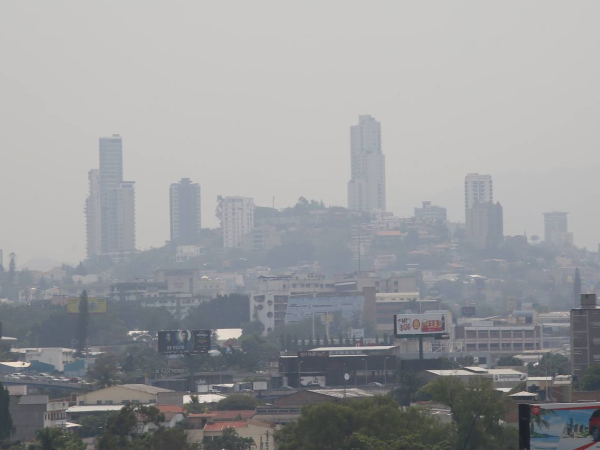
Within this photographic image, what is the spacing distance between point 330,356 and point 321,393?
55.9ft

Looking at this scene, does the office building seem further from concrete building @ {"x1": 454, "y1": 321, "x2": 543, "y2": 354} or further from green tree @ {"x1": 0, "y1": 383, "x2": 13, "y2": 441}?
concrete building @ {"x1": 454, "y1": 321, "x2": 543, "y2": 354}

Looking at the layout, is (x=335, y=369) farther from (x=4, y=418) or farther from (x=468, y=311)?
(x=468, y=311)

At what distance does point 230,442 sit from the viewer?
60125 mm

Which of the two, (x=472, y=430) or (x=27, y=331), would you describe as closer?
(x=472, y=430)

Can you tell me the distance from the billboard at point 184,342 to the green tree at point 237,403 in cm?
1756

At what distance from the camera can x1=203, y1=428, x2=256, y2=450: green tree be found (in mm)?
59344

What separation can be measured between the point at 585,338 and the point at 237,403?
18464mm

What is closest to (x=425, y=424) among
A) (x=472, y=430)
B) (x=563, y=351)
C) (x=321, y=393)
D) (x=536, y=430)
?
(x=472, y=430)

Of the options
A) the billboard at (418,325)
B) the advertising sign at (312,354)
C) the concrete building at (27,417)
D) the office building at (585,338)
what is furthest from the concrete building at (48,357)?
the concrete building at (27,417)

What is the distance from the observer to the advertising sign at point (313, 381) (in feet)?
301

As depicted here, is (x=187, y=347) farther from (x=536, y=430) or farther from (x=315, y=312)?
(x=315, y=312)

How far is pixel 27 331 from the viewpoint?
162m

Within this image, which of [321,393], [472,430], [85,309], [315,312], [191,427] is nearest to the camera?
[472,430]

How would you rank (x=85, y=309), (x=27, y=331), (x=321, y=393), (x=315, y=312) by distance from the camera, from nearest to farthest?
(x=321, y=393) → (x=85, y=309) → (x=27, y=331) → (x=315, y=312)
